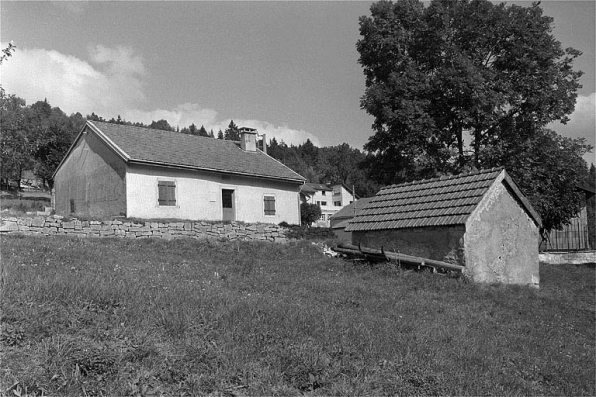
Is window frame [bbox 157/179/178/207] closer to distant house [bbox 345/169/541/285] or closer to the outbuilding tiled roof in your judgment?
the outbuilding tiled roof

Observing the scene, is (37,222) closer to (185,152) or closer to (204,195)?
(204,195)

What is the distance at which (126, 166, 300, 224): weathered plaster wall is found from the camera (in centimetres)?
2320

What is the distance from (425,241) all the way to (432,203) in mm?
1523

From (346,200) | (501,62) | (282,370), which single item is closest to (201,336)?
(282,370)

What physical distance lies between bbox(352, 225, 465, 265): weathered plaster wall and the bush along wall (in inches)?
282

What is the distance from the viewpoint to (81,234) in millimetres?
17594

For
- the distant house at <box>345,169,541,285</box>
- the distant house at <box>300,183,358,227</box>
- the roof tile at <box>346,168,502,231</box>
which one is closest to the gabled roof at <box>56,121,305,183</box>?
the roof tile at <box>346,168,502,231</box>

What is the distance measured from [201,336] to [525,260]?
12930mm

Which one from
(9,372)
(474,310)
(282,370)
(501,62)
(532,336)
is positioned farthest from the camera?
(501,62)

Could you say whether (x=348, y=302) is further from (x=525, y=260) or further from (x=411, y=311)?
(x=525, y=260)

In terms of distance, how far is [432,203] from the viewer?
15.5 metres

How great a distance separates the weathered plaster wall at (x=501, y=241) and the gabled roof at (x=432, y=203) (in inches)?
9.9

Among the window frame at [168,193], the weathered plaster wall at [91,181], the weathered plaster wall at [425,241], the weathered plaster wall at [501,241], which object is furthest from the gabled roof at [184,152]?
the weathered plaster wall at [501,241]

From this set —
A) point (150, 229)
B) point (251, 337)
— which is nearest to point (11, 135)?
point (150, 229)
